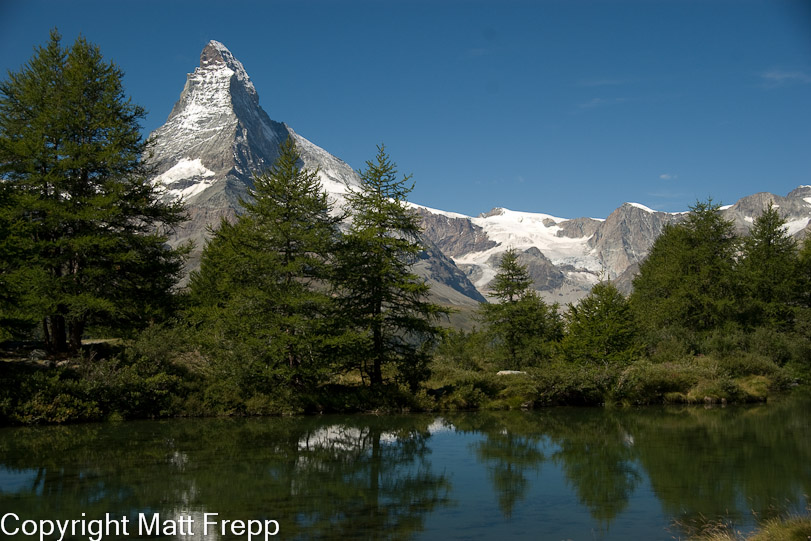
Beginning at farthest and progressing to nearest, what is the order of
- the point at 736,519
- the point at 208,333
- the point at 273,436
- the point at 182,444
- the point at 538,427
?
the point at 208,333, the point at 538,427, the point at 273,436, the point at 182,444, the point at 736,519

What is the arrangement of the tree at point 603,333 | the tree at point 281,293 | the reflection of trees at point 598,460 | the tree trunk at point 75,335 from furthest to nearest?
the tree at point 603,333
the tree trunk at point 75,335
the tree at point 281,293
the reflection of trees at point 598,460

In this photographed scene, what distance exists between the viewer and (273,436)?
24594mm

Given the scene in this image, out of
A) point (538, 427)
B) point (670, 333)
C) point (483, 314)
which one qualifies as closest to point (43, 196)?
point (538, 427)

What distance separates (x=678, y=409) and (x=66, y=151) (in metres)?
35.1

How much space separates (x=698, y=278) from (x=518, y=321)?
54.1 ft

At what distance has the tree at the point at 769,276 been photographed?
52000 mm

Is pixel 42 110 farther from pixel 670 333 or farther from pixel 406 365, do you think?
pixel 670 333

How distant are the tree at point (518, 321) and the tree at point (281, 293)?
1816 cm

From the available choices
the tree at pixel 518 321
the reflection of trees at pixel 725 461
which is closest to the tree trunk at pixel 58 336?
the reflection of trees at pixel 725 461

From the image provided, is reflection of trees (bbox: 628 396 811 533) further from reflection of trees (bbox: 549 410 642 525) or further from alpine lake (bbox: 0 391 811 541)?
reflection of trees (bbox: 549 410 642 525)

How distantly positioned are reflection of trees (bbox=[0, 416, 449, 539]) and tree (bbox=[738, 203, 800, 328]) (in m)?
38.3

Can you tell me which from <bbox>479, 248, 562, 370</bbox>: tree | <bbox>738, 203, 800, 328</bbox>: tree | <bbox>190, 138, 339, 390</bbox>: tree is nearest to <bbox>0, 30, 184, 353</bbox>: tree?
<bbox>190, 138, 339, 390</bbox>: tree

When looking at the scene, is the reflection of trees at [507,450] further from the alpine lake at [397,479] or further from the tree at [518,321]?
the tree at [518,321]

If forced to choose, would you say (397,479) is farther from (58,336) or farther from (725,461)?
(58,336)
